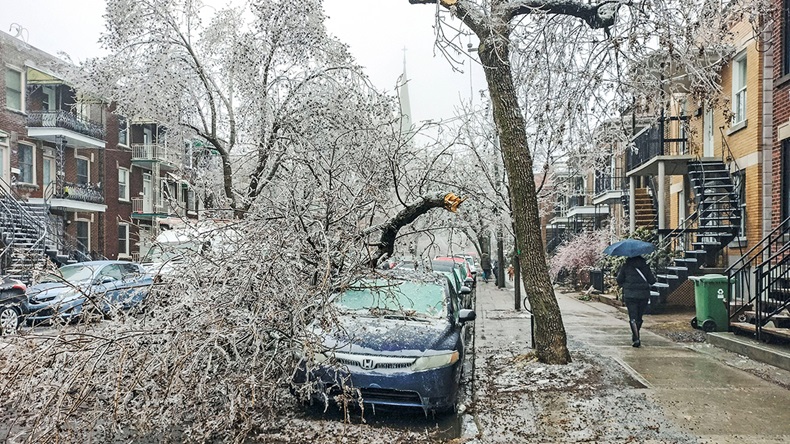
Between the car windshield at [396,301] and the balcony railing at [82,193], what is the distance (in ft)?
75.4

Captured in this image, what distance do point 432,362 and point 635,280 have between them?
5.52 m

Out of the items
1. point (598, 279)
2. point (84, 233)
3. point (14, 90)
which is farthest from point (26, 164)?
point (598, 279)

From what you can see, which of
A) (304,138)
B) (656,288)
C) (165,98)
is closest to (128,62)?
(165,98)

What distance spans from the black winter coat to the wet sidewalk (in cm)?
87

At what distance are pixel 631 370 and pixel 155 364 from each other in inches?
242

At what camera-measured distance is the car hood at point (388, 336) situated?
22.7 ft

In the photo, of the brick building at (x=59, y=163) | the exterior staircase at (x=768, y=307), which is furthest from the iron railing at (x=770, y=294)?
the brick building at (x=59, y=163)

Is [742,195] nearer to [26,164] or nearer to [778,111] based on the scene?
[778,111]

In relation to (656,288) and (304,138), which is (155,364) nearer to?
(304,138)

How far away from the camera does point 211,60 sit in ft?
58.9

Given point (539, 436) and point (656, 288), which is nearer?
point (539, 436)

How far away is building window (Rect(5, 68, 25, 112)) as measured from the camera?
2583cm

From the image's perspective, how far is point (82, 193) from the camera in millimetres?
28672

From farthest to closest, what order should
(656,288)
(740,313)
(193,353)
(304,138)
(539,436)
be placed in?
1. (656,288)
2. (740,313)
3. (304,138)
4. (539,436)
5. (193,353)
